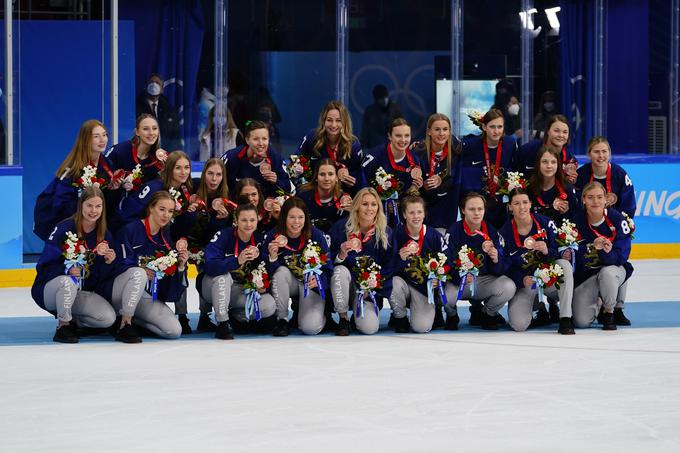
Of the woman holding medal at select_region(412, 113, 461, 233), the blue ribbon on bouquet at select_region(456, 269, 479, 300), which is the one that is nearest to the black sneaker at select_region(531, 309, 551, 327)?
the blue ribbon on bouquet at select_region(456, 269, 479, 300)

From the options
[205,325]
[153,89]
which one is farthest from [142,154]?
[153,89]

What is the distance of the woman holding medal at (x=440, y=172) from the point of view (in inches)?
319

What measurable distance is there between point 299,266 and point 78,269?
1.28 m

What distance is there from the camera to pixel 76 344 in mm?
7250

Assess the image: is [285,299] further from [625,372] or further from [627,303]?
[627,303]

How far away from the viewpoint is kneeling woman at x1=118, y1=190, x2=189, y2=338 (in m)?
7.34

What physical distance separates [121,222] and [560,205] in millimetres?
2741

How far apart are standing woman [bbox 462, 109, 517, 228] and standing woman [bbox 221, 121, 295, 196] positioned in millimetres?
1189

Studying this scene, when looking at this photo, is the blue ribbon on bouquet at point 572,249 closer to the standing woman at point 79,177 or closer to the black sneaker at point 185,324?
the black sneaker at point 185,324

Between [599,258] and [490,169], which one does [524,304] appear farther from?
[490,169]

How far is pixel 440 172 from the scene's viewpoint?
8148 millimetres

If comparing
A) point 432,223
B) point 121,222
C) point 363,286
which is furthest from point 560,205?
point 121,222

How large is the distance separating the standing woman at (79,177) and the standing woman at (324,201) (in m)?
1.18

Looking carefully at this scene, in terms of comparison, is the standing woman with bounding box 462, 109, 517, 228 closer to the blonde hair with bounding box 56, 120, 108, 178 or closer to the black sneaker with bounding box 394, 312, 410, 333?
the black sneaker with bounding box 394, 312, 410, 333
